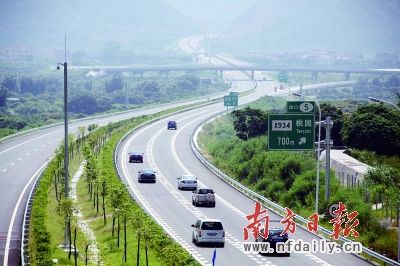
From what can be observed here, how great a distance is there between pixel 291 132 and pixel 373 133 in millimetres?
34729

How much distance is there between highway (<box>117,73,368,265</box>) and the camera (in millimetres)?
47344

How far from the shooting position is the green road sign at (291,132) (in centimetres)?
5994

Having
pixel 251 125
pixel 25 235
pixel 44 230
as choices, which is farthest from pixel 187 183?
pixel 251 125

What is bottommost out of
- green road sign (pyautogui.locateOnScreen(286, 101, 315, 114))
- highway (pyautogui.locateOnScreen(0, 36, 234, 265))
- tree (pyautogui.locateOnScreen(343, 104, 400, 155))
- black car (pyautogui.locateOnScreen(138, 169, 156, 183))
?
highway (pyautogui.locateOnScreen(0, 36, 234, 265))

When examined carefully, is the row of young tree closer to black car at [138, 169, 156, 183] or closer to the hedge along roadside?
black car at [138, 169, 156, 183]

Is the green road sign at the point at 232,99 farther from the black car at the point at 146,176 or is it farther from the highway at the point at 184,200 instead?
the black car at the point at 146,176

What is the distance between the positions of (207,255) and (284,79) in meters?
152

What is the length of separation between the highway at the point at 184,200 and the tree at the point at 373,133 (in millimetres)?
16322

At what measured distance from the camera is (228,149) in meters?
106

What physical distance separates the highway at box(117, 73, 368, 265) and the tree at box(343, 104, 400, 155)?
16322mm

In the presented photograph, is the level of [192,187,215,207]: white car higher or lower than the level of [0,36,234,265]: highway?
higher
